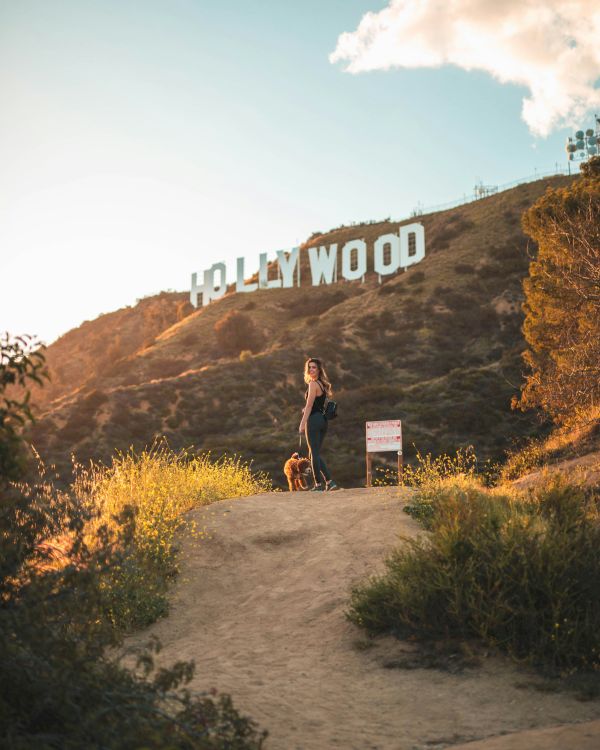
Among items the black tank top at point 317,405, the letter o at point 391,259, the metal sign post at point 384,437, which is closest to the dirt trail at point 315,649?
the black tank top at point 317,405

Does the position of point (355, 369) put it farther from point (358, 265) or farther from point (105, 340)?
point (105, 340)

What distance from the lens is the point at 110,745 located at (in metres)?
3.37

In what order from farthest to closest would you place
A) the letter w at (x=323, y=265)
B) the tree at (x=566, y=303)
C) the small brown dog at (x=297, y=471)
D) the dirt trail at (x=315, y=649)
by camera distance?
1. the letter w at (x=323, y=265)
2. the tree at (x=566, y=303)
3. the small brown dog at (x=297, y=471)
4. the dirt trail at (x=315, y=649)

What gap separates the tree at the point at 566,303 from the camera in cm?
1745

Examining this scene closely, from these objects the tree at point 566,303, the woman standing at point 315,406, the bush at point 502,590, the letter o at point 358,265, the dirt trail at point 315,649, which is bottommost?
the dirt trail at point 315,649

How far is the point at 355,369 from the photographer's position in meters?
45.6

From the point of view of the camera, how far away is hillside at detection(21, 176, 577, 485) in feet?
114

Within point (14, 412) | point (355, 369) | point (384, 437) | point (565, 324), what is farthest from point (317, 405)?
point (355, 369)

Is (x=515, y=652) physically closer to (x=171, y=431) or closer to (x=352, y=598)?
(x=352, y=598)

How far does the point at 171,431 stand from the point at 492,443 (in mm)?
16995

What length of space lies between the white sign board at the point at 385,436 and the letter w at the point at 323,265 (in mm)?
49054

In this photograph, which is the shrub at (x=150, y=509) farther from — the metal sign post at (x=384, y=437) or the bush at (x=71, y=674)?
the metal sign post at (x=384, y=437)

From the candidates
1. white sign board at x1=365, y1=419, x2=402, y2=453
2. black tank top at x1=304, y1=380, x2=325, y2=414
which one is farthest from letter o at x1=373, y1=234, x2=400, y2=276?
black tank top at x1=304, y1=380, x2=325, y2=414

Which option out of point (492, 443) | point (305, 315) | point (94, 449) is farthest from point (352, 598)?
point (305, 315)
